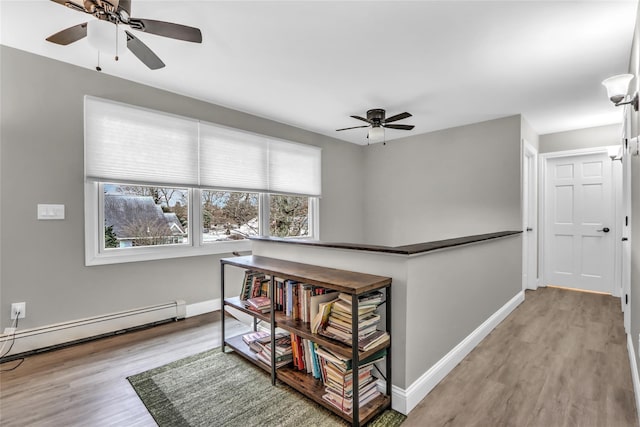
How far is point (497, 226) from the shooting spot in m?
4.10

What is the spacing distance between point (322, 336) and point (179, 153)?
2.53 metres

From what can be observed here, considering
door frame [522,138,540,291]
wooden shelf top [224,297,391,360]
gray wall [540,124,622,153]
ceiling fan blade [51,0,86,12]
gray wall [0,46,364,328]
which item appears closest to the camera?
ceiling fan blade [51,0,86,12]

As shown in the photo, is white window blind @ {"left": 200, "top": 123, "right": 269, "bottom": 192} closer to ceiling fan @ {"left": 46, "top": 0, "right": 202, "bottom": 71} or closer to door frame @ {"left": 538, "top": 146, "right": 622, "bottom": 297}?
ceiling fan @ {"left": 46, "top": 0, "right": 202, "bottom": 71}

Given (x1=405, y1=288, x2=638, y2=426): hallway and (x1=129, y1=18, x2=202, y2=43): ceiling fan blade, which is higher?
(x1=129, y1=18, x2=202, y2=43): ceiling fan blade

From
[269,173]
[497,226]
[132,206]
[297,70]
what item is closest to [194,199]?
[132,206]

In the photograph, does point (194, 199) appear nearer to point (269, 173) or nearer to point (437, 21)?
point (269, 173)

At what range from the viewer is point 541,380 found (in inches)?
83.7

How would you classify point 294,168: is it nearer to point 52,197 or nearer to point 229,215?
point 229,215

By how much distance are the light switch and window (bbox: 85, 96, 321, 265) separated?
185 mm

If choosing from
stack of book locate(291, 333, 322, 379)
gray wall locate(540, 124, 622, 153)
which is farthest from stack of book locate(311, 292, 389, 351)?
gray wall locate(540, 124, 622, 153)

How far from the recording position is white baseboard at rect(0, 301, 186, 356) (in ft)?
8.06

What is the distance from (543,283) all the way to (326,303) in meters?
4.49

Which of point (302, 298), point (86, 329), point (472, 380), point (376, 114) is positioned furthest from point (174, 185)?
point (472, 380)

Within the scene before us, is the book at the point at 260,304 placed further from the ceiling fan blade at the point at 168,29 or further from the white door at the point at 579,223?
the white door at the point at 579,223
